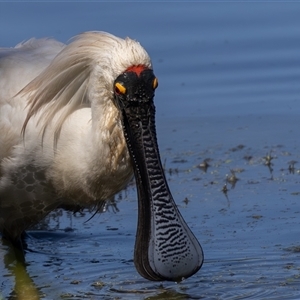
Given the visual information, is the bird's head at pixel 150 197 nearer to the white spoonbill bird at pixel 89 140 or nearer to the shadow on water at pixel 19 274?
the white spoonbill bird at pixel 89 140

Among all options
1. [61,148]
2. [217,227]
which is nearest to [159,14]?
[217,227]

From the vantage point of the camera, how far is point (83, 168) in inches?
286

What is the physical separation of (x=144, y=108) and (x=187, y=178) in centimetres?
274

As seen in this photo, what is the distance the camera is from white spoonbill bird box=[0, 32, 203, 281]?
6.87 meters

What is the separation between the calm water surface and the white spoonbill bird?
50 cm

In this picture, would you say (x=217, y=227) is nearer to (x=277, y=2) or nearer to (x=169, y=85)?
(x=169, y=85)

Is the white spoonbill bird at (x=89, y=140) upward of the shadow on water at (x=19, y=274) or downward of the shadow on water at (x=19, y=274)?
upward

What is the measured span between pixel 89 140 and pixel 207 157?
2908 mm

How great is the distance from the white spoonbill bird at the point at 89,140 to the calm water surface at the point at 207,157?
500 mm

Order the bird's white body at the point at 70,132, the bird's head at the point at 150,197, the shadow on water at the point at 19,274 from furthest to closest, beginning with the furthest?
the shadow on water at the point at 19,274 < the bird's white body at the point at 70,132 < the bird's head at the point at 150,197

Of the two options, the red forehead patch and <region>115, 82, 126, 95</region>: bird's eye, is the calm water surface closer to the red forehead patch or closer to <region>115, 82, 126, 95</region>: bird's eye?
<region>115, 82, 126, 95</region>: bird's eye

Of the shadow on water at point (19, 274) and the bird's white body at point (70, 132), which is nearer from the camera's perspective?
the bird's white body at point (70, 132)

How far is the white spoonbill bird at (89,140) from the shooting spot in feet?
22.5

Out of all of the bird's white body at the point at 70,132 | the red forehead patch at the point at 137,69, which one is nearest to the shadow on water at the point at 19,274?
the bird's white body at the point at 70,132
